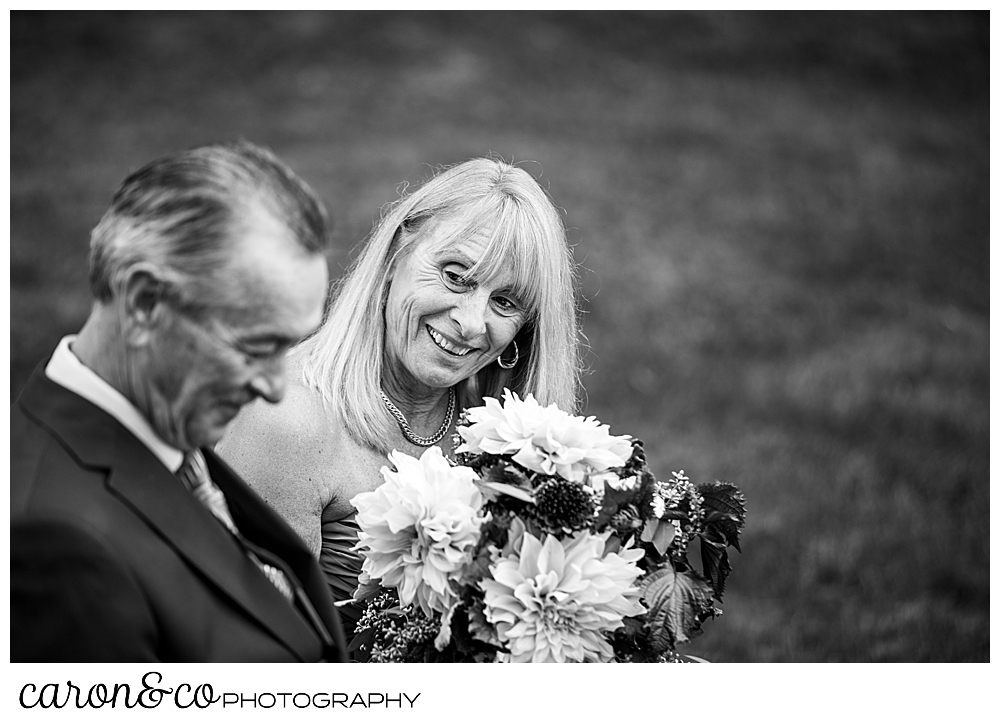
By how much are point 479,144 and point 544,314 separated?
316 inches

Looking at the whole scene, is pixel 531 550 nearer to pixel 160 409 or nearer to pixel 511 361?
pixel 160 409

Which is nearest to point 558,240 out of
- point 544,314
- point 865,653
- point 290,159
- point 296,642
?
point 544,314

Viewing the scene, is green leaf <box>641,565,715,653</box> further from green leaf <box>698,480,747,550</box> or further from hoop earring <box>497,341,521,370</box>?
hoop earring <box>497,341,521,370</box>

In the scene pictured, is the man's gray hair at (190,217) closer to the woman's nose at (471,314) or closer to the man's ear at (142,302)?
the man's ear at (142,302)

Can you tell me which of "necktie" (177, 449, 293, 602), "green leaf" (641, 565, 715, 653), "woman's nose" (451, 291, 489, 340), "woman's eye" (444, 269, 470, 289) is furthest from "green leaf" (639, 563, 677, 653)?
"woman's eye" (444, 269, 470, 289)

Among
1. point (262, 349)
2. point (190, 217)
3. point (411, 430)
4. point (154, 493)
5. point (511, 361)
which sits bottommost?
point (411, 430)

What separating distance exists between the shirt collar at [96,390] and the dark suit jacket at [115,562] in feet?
0.06

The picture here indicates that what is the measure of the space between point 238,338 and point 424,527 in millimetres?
788

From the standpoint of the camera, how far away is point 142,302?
175 centimetres

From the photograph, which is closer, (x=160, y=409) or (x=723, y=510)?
(x=160, y=409)

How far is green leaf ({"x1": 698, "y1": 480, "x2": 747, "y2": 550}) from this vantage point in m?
2.67

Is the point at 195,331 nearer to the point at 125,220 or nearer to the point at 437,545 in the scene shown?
the point at 125,220

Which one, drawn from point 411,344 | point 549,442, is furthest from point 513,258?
point 549,442

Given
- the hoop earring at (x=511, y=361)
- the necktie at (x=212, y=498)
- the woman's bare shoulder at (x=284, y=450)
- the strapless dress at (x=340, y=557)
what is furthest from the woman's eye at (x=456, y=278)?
the necktie at (x=212, y=498)
